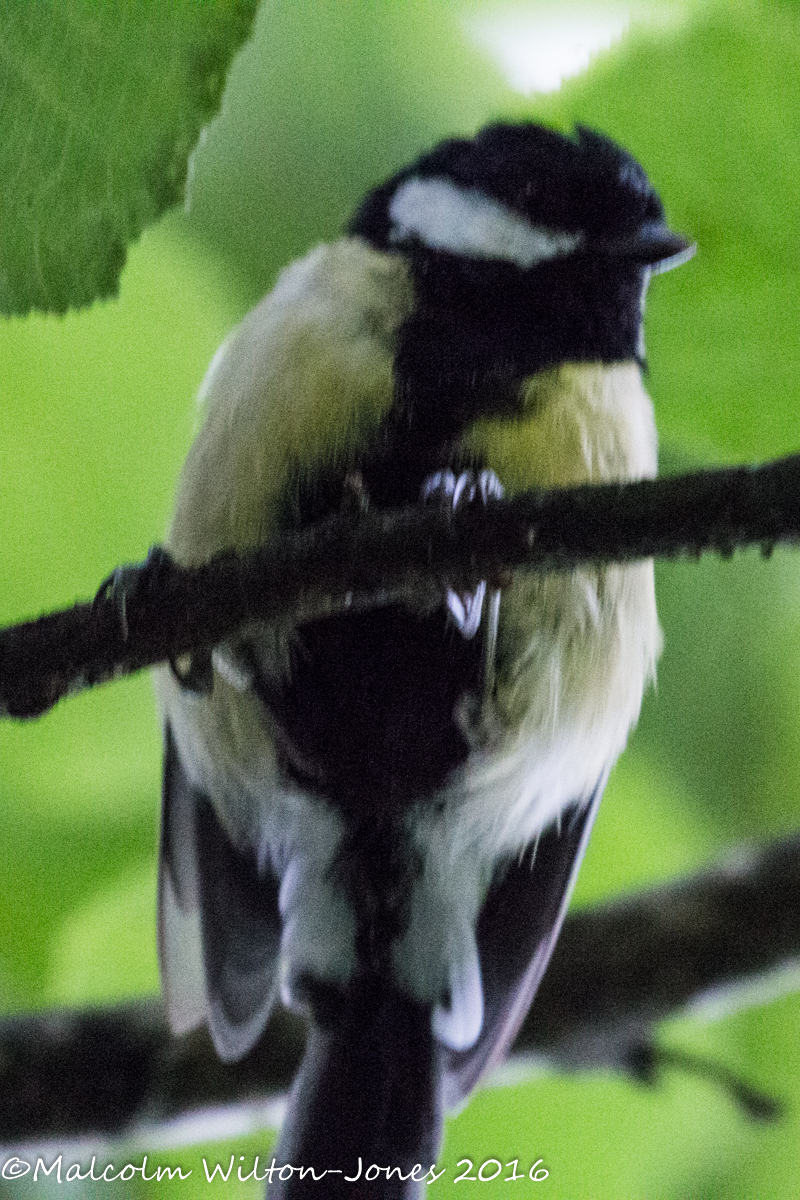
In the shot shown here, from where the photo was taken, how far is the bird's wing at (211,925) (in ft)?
1.80

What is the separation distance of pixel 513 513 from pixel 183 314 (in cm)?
23

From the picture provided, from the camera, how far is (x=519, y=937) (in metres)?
0.56

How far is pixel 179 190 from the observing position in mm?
240

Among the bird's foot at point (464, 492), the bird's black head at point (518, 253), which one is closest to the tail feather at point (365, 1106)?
the bird's foot at point (464, 492)

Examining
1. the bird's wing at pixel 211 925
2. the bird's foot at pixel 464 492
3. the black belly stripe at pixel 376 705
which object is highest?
the bird's foot at pixel 464 492

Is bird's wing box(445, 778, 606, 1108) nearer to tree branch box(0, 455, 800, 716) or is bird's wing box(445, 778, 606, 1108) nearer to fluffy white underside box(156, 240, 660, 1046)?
fluffy white underside box(156, 240, 660, 1046)

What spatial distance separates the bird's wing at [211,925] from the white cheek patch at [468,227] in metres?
0.31

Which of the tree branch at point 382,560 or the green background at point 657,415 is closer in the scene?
the tree branch at point 382,560

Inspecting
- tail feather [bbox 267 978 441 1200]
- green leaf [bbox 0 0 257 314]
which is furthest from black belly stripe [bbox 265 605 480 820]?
green leaf [bbox 0 0 257 314]

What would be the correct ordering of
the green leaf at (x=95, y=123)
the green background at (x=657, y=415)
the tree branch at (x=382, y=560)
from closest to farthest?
1. the green leaf at (x=95, y=123)
2. the tree branch at (x=382, y=560)
3. the green background at (x=657, y=415)

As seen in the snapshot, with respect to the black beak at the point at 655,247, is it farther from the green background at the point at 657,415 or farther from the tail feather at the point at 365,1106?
the tail feather at the point at 365,1106

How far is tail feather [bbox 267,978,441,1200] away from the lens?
0.51m

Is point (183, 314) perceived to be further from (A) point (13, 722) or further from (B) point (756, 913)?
(B) point (756, 913)

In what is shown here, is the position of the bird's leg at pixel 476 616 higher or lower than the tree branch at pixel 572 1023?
higher
